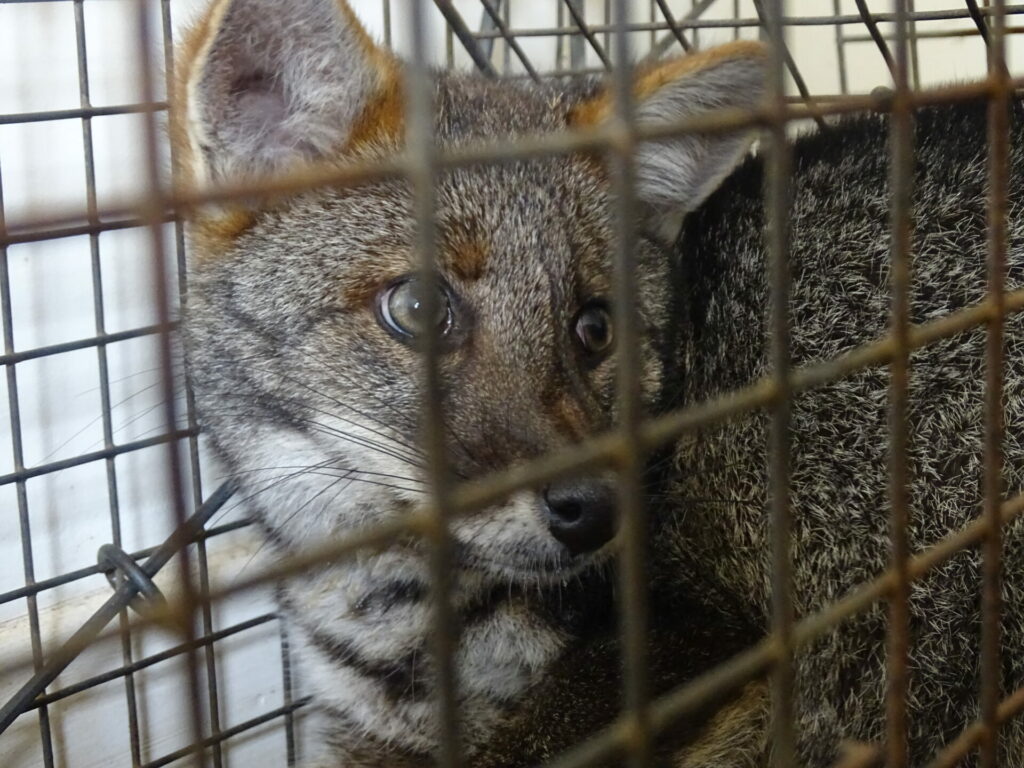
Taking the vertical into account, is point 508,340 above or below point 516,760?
above

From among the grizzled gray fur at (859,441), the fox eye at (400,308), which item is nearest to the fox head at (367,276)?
the fox eye at (400,308)

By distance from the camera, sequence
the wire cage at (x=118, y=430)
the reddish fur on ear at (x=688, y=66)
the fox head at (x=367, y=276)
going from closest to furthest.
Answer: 1. the wire cage at (x=118, y=430)
2. the fox head at (x=367, y=276)
3. the reddish fur on ear at (x=688, y=66)

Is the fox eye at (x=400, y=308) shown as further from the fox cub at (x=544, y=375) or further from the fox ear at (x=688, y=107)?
the fox ear at (x=688, y=107)

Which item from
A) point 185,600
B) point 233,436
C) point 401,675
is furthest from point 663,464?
point 185,600

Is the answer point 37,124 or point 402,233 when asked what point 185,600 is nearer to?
point 402,233

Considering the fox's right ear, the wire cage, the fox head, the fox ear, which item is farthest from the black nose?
the fox's right ear

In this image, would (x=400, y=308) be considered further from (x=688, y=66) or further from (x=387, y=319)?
(x=688, y=66)

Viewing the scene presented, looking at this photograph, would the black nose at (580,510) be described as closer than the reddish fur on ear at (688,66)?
Yes
